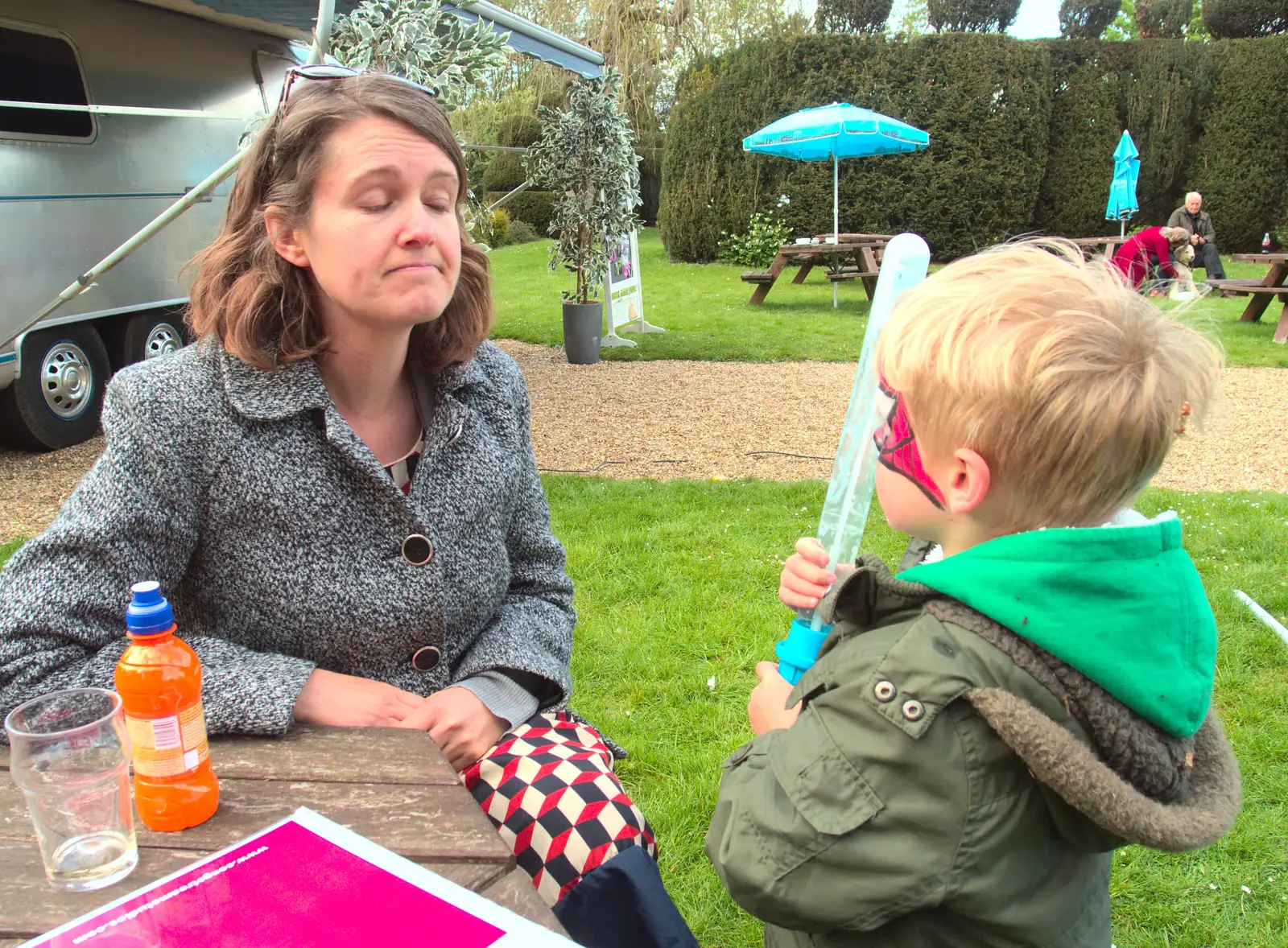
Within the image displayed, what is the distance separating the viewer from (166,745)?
111 cm

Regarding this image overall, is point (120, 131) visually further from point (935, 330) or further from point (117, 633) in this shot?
point (935, 330)

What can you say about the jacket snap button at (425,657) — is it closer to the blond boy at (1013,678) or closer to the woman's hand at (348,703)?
the woman's hand at (348,703)

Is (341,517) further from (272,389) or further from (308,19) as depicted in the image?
(308,19)

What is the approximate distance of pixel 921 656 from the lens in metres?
1.05

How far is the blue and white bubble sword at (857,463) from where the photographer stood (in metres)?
1.39

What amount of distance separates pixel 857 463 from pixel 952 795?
0.56m

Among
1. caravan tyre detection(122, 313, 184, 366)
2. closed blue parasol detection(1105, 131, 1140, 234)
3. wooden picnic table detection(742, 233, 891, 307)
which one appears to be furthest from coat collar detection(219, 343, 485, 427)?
closed blue parasol detection(1105, 131, 1140, 234)

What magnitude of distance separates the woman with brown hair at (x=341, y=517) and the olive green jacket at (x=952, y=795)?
315 mm

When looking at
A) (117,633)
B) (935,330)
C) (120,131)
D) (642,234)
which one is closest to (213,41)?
(120,131)

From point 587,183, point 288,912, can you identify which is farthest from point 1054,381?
point 587,183

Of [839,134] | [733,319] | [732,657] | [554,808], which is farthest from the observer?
[839,134]

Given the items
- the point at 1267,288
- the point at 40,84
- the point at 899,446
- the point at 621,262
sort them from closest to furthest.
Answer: the point at 899,446 → the point at 40,84 → the point at 621,262 → the point at 1267,288

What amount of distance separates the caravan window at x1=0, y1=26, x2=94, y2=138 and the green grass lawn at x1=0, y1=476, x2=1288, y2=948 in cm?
391

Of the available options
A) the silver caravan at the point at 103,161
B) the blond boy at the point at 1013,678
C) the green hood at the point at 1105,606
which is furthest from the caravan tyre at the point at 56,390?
the green hood at the point at 1105,606
